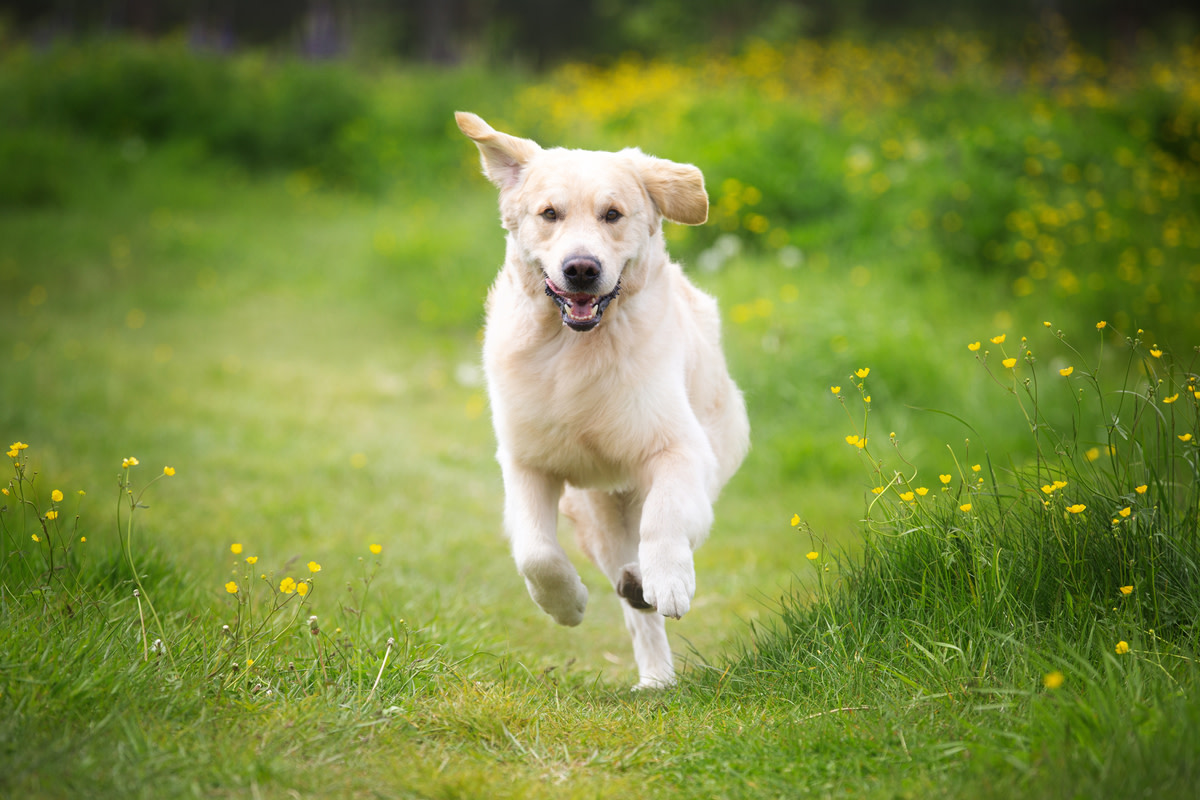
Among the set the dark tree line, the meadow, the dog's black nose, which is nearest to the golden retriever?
the dog's black nose

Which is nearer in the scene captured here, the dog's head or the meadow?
the meadow

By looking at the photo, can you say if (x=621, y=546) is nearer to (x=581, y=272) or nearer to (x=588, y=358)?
(x=588, y=358)

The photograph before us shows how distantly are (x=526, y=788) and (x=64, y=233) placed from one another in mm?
11890

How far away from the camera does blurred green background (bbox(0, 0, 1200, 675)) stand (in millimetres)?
5758

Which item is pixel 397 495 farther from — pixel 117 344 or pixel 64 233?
pixel 64 233

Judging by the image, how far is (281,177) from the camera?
50.1 ft

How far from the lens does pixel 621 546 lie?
13.0ft

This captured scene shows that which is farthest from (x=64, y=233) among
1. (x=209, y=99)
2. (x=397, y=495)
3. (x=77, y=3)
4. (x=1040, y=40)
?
(x=77, y=3)

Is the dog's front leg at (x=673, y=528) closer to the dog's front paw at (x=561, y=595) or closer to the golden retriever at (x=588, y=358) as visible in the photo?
the golden retriever at (x=588, y=358)

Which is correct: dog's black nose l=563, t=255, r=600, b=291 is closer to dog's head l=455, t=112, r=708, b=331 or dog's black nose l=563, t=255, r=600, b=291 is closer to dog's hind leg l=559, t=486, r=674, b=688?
dog's head l=455, t=112, r=708, b=331

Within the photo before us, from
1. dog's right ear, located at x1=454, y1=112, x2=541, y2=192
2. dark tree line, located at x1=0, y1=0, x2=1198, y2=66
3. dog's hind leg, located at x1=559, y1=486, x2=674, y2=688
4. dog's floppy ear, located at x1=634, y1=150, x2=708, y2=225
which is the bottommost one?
dog's hind leg, located at x1=559, y1=486, x2=674, y2=688

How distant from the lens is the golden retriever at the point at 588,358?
3.25 metres

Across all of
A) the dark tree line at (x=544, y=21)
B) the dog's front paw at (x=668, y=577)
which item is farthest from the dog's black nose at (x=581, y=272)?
the dark tree line at (x=544, y=21)

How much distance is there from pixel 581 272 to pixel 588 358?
326 mm
